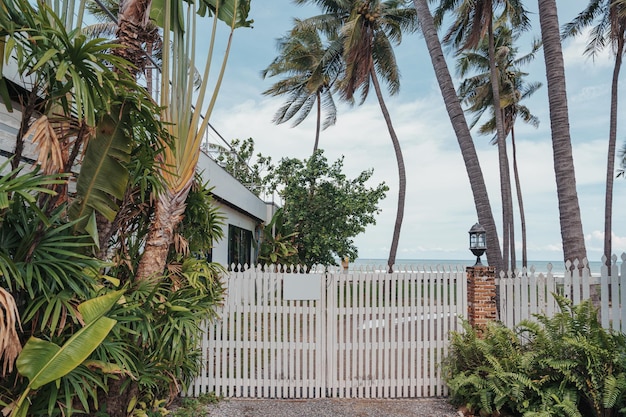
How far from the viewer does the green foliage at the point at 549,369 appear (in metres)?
4.07

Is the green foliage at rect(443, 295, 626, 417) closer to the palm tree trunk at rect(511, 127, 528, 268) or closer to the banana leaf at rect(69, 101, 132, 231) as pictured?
the banana leaf at rect(69, 101, 132, 231)

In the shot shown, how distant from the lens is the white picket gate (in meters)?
5.36

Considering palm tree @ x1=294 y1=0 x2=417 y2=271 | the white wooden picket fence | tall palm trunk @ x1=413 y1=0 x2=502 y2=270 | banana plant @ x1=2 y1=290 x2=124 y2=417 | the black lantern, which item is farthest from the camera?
palm tree @ x1=294 y1=0 x2=417 y2=271

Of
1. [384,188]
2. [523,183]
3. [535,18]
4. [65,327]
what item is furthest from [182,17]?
[523,183]

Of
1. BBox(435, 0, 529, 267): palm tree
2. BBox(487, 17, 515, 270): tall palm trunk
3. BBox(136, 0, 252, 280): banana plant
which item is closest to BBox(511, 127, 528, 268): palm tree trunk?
BBox(487, 17, 515, 270): tall palm trunk

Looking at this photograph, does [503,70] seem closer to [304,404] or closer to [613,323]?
[613,323]

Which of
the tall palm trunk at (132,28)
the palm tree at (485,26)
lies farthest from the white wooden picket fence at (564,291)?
the palm tree at (485,26)

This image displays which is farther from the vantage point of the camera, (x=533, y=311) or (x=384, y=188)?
(x=384, y=188)

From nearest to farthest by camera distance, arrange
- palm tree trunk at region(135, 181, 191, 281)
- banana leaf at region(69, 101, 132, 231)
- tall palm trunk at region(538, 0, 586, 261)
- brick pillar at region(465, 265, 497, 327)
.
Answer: banana leaf at region(69, 101, 132, 231), palm tree trunk at region(135, 181, 191, 281), brick pillar at region(465, 265, 497, 327), tall palm trunk at region(538, 0, 586, 261)

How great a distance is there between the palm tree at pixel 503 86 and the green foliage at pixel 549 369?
618 inches

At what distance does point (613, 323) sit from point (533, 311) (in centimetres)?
87

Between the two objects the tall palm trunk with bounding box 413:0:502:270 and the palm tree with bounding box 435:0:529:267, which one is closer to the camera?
the tall palm trunk with bounding box 413:0:502:270

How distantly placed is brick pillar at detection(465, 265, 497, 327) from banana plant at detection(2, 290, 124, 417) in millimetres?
4608

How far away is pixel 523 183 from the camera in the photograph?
75.6 ft
